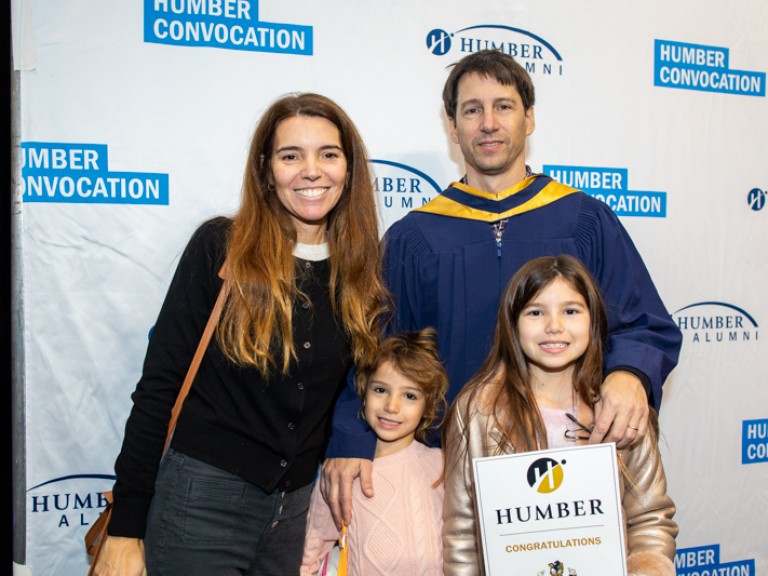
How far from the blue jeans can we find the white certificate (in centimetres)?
65

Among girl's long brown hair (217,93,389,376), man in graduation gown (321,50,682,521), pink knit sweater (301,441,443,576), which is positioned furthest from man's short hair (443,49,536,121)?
pink knit sweater (301,441,443,576)

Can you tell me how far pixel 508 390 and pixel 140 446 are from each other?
1.02m

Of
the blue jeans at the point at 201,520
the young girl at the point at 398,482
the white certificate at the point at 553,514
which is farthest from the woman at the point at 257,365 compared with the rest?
the white certificate at the point at 553,514

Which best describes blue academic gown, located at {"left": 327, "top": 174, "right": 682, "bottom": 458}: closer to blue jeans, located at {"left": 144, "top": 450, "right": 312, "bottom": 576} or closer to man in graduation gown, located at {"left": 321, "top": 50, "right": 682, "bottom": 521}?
man in graduation gown, located at {"left": 321, "top": 50, "right": 682, "bottom": 521}

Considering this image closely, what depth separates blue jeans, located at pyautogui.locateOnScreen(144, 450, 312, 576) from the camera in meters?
1.86

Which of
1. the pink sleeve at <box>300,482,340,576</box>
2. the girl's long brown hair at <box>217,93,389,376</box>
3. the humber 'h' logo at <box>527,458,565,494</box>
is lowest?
A: the pink sleeve at <box>300,482,340,576</box>

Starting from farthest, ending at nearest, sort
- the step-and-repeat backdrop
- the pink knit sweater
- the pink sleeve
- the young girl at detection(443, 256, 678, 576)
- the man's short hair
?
the step-and-repeat backdrop → the man's short hair → the pink sleeve → the pink knit sweater → the young girl at detection(443, 256, 678, 576)

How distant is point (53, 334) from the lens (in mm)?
2736

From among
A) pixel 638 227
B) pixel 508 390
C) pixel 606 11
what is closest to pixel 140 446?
pixel 508 390

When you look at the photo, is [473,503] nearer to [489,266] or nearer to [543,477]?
[543,477]

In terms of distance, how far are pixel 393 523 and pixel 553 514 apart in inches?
22.8

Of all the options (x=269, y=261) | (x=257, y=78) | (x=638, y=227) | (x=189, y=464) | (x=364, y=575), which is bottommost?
(x=364, y=575)

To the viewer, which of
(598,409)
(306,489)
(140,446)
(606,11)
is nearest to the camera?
(140,446)

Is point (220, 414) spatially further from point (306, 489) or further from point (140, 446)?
point (306, 489)
